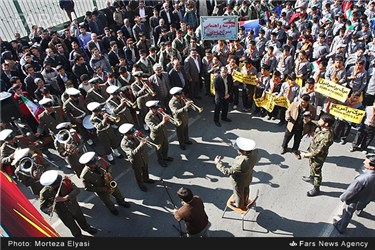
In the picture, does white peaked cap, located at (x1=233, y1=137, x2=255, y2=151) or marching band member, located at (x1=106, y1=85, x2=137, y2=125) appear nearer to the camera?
white peaked cap, located at (x1=233, y1=137, x2=255, y2=151)

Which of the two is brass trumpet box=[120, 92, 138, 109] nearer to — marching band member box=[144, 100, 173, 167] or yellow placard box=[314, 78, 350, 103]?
marching band member box=[144, 100, 173, 167]

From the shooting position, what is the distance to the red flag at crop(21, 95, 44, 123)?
9.17 meters

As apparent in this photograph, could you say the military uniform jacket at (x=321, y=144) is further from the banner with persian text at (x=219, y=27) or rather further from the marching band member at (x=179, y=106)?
the banner with persian text at (x=219, y=27)

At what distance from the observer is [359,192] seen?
5.91 metres

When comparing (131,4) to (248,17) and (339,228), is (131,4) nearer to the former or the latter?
(248,17)

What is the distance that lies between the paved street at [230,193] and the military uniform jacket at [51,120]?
1.24m

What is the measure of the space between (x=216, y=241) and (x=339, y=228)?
10.9 feet

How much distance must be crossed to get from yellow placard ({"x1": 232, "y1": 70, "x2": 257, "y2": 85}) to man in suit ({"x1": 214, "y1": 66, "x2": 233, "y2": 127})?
1.89 ft

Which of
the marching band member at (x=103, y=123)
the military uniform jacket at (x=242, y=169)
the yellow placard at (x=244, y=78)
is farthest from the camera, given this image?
the yellow placard at (x=244, y=78)

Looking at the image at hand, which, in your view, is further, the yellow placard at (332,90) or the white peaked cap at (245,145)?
the yellow placard at (332,90)

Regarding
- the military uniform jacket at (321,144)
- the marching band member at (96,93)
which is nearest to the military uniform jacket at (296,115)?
the military uniform jacket at (321,144)

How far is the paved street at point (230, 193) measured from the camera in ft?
22.7

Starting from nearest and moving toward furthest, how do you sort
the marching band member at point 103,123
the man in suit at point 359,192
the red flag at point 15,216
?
the red flag at point 15,216, the man in suit at point 359,192, the marching band member at point 103,123

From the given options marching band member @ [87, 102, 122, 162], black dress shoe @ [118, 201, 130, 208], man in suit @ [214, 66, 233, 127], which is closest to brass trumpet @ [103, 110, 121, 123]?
marching band member @ [87, 102, 122, 162]
